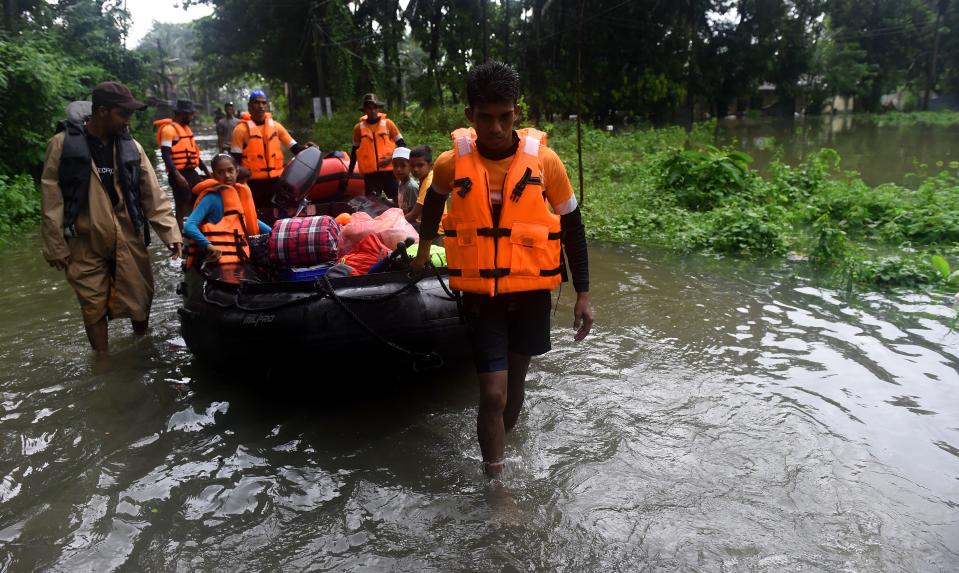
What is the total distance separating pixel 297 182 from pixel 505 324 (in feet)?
12.6

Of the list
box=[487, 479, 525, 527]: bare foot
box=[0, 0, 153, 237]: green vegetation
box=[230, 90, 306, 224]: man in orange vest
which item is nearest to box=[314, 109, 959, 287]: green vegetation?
box=[230, 90, 306, 224]: man in orange vest

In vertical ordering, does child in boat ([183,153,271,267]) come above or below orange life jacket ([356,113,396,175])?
below

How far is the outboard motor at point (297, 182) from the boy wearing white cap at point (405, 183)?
2.81 ft

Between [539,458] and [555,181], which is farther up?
[555,181]

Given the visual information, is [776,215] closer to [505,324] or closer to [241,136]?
[241,136]

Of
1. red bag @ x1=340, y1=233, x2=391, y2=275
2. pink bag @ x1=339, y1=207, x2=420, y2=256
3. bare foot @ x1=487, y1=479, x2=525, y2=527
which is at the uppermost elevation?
pink bag @ x1=339, y1=207, x2=420, y2=256

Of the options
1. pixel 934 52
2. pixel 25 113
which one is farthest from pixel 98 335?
pixel 934 52

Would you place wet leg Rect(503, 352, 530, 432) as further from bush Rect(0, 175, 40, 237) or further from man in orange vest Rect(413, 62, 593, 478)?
bush Rect(0, 175, 40, 237)

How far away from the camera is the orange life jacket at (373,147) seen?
773 cm

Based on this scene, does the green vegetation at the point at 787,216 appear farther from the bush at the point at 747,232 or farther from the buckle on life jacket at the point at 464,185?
the buckle on life jacket at the point at 464,185

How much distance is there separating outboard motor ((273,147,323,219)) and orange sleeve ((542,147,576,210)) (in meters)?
3.73

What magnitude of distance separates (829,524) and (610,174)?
10.6m

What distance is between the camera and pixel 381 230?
479 cm

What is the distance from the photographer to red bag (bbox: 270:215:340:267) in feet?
15.0
